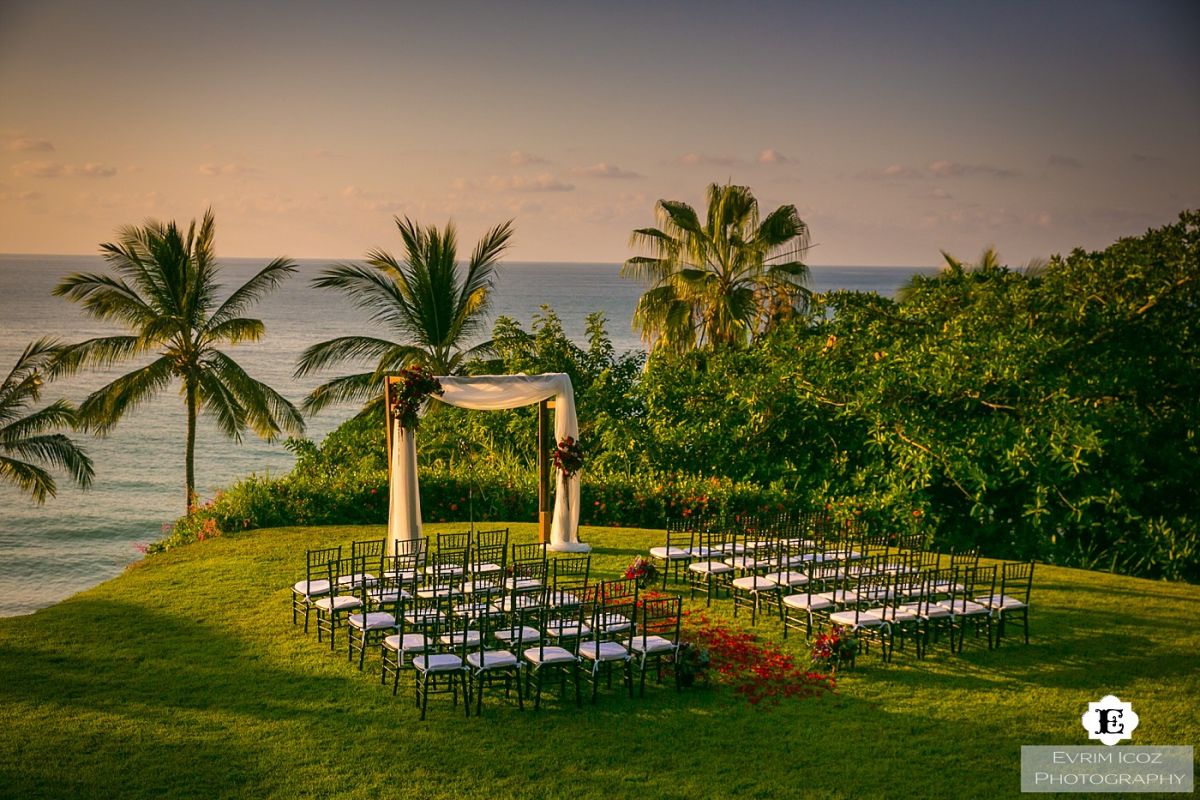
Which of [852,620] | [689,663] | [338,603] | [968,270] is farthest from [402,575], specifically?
[968,270]

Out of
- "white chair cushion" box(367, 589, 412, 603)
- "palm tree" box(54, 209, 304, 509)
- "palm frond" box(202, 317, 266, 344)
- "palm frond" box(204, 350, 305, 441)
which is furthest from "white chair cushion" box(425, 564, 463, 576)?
"palm frond" box(202, 317, 266, 344)

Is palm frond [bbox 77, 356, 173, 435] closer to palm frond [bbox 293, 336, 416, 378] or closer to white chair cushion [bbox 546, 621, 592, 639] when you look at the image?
palm frond [bbox 293, 336, 416, 378]

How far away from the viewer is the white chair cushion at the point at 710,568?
43.4 ft

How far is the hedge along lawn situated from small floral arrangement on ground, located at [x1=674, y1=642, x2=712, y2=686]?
20cm

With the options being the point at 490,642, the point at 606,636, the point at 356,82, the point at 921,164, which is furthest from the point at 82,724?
the point at 921,164

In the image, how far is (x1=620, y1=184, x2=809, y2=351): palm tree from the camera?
23891 mm

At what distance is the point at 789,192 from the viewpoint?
80875 mm

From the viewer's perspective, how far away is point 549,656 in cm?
938

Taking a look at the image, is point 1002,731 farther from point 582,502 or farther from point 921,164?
point 921,164

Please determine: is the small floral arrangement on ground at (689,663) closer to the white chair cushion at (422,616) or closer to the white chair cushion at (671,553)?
the white chair cushion at (422,616)

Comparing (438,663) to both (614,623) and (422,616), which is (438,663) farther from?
(614,623)

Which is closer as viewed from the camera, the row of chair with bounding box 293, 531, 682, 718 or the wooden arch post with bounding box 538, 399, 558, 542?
the row of chair with bounding box 293, 531, 682, 718

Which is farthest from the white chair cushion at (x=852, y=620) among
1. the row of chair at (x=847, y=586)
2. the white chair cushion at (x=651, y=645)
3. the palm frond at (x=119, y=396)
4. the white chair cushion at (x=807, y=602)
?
the palm frond at (x=119, y=396)

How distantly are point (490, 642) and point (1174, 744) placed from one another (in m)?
6.80
